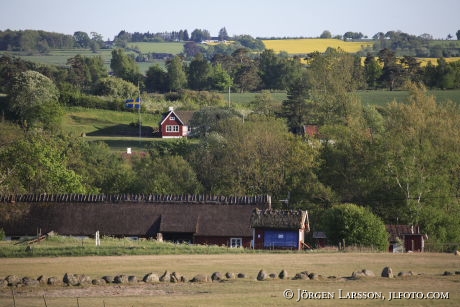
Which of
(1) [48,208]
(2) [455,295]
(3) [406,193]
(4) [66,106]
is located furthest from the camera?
(4) [66,106]

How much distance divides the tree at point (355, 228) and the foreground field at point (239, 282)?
575 cm

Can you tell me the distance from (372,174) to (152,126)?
54.0 metres

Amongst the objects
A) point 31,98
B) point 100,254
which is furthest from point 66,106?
point 100,254

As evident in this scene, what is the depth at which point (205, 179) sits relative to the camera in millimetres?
85625

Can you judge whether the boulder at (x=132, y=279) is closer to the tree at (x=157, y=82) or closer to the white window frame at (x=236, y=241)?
the white window frame at (x=236, y=241)

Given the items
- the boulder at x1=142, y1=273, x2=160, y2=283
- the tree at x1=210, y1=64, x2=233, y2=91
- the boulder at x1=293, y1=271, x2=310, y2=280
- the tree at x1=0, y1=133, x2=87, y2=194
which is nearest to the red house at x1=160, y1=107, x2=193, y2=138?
the tree at x1=210, y1=64, x2=233, y2=91

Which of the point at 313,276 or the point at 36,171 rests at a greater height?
the point at 313,276

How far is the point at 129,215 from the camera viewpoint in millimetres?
65875

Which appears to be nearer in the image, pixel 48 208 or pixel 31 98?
pixel 48 208

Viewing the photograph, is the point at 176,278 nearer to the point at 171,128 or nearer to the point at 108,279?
the point at 108,279

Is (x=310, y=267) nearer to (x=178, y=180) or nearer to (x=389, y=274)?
(x=389, y=274)

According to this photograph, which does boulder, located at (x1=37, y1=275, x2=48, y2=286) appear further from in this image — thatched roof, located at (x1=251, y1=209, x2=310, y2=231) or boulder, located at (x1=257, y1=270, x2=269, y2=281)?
thatched roof, located at (x1=251, y1=209, x2=310, y2=231)

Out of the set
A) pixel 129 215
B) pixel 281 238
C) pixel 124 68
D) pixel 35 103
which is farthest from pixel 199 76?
pixel 281 238

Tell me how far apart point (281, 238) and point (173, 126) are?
60.4 metres
